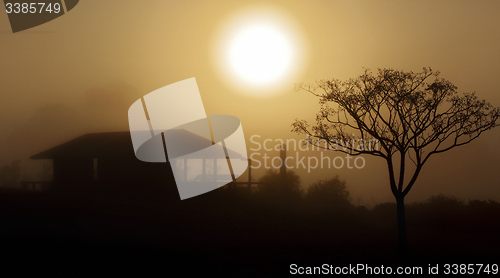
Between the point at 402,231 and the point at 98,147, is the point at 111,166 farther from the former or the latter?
the point at 402,231

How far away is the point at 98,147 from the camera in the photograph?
15945mm

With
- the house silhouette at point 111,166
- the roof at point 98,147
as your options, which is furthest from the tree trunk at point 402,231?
the roof at point 98,147

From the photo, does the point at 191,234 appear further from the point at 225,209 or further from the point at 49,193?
the point at 49,193

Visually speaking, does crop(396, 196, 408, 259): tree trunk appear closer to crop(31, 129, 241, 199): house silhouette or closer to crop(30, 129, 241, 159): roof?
crop(31, 129, 241, 199): house silhouette

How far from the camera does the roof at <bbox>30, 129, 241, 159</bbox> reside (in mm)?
15516

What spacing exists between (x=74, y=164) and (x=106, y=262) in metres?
7.95

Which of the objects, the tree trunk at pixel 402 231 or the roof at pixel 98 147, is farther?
the roof at pixel 98 147

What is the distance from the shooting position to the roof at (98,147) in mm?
15516

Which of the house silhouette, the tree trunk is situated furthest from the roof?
the tree trunk

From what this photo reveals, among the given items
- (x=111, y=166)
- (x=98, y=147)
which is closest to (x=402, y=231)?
(x=111, y=166)

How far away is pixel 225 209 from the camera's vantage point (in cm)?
1305

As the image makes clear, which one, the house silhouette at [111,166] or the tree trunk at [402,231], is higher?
the house silhouette at [111,166]

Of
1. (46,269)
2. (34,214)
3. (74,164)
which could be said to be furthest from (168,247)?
(74,164)

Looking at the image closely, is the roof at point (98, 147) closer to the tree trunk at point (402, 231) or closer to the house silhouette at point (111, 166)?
the house silhouette at point (111, 166)
